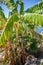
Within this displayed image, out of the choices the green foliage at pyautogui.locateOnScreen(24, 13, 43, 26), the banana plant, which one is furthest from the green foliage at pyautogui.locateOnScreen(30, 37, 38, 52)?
the green foliage at pyautogui.locateOnScreen(24, 13, 43, 26)

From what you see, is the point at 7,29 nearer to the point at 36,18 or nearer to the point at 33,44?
the point at 36,18

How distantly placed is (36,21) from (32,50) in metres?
6.04

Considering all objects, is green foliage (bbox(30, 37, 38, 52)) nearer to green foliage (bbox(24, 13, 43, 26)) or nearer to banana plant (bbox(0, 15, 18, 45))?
banana plant (bbox(0, 15, 18, 45))

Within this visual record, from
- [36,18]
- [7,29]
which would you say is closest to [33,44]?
[7,29]

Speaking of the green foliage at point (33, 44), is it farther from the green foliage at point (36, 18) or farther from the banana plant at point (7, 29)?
the green foliage at point (36, 18)

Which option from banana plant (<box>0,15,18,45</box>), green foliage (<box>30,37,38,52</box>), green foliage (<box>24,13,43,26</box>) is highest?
green foliage (<box>24,13,43,26</box>)

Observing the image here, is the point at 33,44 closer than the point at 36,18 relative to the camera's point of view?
No

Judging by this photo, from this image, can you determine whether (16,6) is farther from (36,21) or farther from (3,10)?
(36,21)

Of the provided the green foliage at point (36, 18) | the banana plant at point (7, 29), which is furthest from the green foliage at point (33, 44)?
the green foliage at point (36, 18)

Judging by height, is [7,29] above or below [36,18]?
below

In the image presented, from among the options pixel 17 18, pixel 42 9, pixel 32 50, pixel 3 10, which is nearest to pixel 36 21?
pixel 17 18

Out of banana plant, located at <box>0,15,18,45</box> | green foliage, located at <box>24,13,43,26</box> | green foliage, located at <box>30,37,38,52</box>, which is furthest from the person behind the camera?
green foliage, located at <box>30,37,38,52</box>

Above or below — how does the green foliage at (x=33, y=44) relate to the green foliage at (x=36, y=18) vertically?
below

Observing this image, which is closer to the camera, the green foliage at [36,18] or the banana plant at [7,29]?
the green foliage at [36,18]
